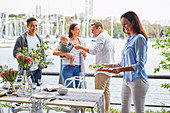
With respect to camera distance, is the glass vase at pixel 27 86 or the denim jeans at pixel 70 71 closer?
the glass vase at pixel 27 86

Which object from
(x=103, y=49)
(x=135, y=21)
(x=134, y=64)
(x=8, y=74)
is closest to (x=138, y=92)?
(x=134, y=64)

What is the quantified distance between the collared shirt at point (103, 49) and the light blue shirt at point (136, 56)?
0.75 m

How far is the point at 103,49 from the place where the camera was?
9.01 ft

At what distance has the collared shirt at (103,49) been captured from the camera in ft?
8.84

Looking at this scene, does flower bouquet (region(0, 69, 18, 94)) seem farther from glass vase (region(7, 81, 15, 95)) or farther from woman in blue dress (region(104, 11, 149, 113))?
woman in blue dress (region(104, 11, 149, 113))

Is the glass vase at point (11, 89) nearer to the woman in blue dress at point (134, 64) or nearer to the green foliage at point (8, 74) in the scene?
the green foliage at point (8, 74)

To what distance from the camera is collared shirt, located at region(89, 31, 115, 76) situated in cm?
270

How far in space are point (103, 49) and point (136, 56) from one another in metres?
0.90

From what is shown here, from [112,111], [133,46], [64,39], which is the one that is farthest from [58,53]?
[133,46]

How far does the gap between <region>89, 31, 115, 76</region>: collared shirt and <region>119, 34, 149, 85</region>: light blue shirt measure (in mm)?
748

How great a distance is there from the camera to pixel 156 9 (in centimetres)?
1441

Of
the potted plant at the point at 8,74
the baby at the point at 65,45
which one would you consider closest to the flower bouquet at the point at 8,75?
the potted plant at the point at 8,74

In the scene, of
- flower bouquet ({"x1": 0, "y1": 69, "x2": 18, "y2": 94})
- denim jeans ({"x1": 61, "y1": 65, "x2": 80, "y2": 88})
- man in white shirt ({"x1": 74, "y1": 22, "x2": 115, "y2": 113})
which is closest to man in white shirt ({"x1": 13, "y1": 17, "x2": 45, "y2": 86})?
denim jeans ({"x1": 61, "y1": 65, "x2": 80, "y2": 88})

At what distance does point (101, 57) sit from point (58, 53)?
2.44 ft
